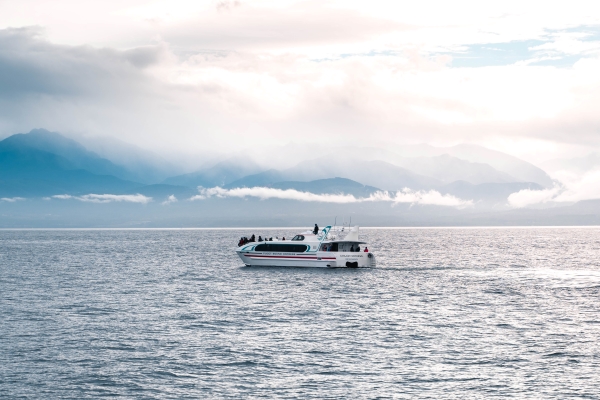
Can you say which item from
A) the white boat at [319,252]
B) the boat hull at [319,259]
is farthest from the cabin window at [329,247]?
the boat hull at [319,259]

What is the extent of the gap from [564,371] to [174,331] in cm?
3035

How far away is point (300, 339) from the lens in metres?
53.2

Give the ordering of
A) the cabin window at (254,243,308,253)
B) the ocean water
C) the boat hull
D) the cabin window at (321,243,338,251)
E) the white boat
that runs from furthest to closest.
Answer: the cabin window at (254,243,308,253), the cabin window at (321,243,338,251), the white boat, the boat hull, the ocean water

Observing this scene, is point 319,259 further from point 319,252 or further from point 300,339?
point 300,339

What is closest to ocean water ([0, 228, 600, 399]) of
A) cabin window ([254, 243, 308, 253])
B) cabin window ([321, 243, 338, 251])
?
cabin window ([321, 243, 338, 251])

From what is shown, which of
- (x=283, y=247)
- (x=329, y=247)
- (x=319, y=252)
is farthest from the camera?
(x=283, y=247)

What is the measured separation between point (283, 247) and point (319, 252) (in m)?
6.63

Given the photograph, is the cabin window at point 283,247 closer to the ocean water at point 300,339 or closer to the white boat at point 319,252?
the white boat at point 319,252

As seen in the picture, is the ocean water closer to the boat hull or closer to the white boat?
the boat hull

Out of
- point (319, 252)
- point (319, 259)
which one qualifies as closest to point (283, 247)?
point (319, 252)

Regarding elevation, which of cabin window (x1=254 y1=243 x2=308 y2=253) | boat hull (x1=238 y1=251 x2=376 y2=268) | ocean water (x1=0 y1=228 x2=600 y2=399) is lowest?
ocean water (x1=0 y1=228 x2=600 y2=399)

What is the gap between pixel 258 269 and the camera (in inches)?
4564

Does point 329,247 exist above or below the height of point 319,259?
above

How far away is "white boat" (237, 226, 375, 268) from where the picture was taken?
369 feet
